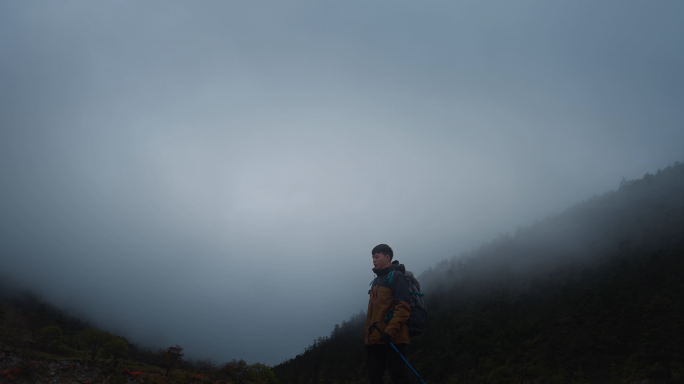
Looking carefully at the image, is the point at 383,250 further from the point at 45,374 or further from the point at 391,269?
the point at 45,374

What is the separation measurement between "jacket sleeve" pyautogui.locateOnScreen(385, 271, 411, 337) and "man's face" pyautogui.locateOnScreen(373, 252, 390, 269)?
420 mm

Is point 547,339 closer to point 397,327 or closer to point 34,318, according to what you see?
point 397,327

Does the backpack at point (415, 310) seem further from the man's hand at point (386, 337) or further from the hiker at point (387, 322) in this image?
the man's hand at point (386, 337)

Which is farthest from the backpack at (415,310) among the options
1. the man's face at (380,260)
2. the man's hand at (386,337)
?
the man's hand at (386,337)

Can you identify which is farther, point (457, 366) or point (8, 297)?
point (8, 297)

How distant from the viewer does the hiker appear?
3.83m

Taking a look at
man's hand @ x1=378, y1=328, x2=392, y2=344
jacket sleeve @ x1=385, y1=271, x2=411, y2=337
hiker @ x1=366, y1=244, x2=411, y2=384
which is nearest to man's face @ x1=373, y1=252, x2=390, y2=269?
hiker @ x1=366, y1=244, x2=411, y2=384

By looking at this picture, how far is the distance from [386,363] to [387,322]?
56cm

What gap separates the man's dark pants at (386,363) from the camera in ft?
12.6

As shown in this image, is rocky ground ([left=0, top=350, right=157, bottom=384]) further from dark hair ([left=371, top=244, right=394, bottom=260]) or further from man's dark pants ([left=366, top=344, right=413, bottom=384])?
dark hair ([left=371, top=244, right=394, bottom=260])

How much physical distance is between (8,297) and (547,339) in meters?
138

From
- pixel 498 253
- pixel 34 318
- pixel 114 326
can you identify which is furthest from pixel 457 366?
pixel 114 326

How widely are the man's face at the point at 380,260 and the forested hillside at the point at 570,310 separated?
53.7 ft

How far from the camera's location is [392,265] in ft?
14.7
